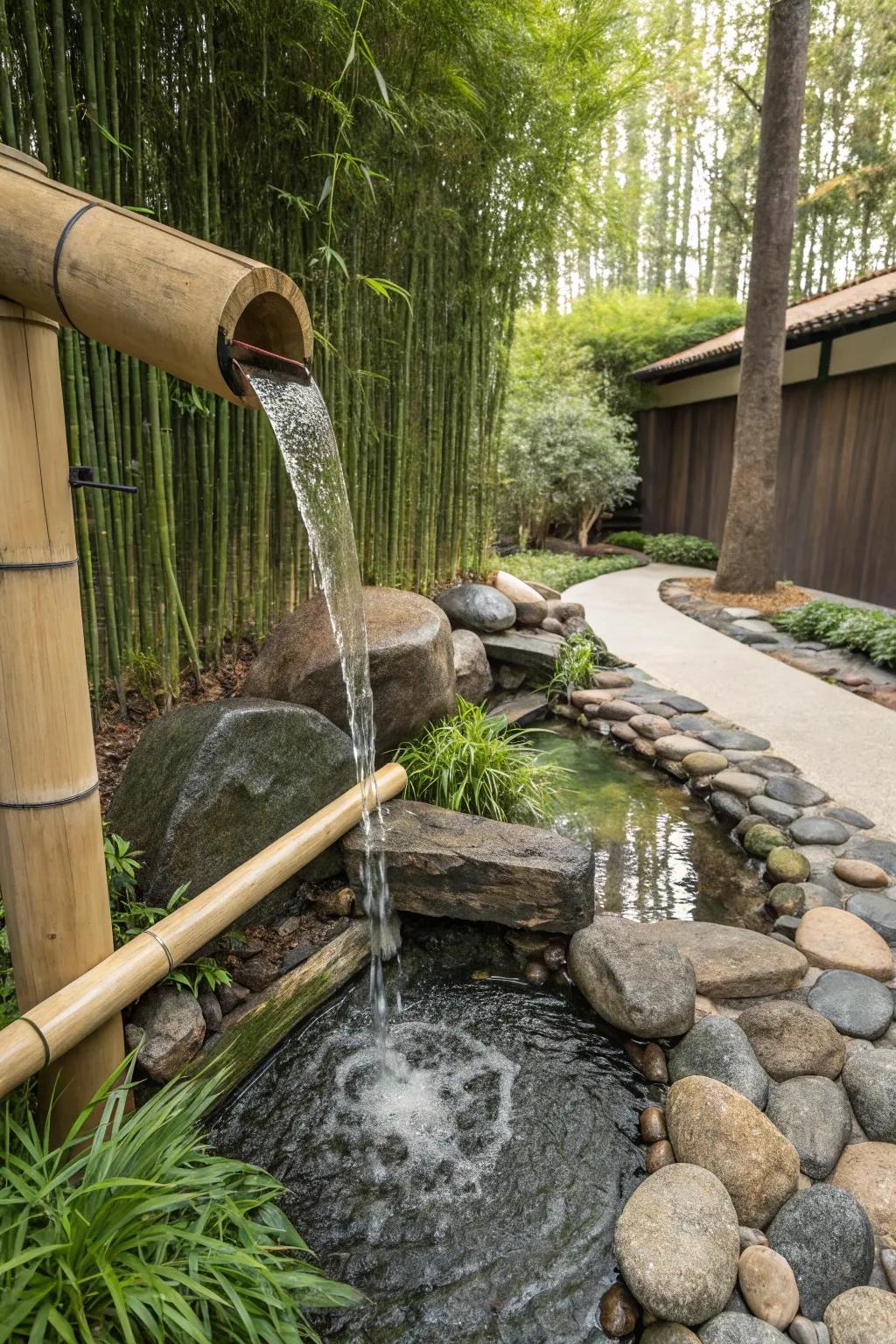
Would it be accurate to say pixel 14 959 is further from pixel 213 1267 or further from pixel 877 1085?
pixel 877 1085

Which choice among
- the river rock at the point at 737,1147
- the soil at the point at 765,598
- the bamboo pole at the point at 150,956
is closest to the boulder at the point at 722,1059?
the river rock at the point at 737,1147

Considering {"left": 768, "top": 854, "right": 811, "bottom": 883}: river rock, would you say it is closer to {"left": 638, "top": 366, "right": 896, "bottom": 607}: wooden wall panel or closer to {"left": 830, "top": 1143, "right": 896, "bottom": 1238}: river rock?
{"left": 830, "top": 1143, "right": 896, "bottom": 1238}: river rock

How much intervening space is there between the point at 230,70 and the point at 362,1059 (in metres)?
3.12

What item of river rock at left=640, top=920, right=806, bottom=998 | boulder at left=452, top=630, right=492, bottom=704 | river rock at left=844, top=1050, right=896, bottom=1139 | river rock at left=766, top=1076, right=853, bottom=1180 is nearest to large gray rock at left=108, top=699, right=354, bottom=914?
river rock at left=640, top=920, right=806, bottom=998

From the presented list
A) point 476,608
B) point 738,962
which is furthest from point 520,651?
point 738,962

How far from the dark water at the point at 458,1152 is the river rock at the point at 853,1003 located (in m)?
0.55

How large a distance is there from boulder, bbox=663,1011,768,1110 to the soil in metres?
4.89

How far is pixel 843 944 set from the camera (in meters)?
2.26

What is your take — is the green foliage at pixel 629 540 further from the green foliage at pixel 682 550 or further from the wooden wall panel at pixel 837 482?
the wooden wall panel at pixel 837 482

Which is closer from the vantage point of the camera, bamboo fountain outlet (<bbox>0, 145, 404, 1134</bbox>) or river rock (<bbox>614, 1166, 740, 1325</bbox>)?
bamboo fountain outlet (<bbox>0, 145, 404, 1134</bbox>)

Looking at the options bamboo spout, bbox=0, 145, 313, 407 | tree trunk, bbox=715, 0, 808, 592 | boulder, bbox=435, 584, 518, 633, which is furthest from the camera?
tree trunk, bbox=715, 0, 808, 592

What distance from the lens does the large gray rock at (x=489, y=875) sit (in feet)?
7.47

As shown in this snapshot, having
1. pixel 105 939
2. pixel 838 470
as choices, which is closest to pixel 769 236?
pixel 838 470

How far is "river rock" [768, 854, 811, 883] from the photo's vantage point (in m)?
2.69
